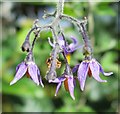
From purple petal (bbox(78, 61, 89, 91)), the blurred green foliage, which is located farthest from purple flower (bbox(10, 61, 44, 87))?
the blurred green foliage

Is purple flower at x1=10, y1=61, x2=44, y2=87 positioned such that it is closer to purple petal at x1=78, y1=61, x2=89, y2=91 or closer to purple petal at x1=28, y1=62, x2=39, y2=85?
purple petal at x1=28, y1=62, x2=39, y2=85

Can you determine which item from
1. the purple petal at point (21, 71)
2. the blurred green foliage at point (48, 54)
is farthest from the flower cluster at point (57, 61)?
the blurred green foliage at point (48, 54)

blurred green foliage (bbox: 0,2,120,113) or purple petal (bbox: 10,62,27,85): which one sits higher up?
purple petal (bbox: 10,62,27,85)

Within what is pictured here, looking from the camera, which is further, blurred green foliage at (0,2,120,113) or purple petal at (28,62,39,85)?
blurred green foliage at (0,2,120,113)

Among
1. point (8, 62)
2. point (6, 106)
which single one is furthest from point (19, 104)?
point (8, 62)

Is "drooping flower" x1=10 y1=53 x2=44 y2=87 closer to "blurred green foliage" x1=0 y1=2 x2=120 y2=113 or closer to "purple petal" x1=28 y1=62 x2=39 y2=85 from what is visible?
"purple petal" x1=28 y1=62 x2=39 y2=85

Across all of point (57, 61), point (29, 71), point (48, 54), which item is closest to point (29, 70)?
point (29, 71)

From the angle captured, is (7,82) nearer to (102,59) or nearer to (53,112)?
(53,112)

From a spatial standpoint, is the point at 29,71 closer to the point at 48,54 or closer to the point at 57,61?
the point at 57,61

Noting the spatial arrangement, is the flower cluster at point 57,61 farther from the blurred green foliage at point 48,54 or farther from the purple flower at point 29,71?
the blurred green foliage at point 48,54
